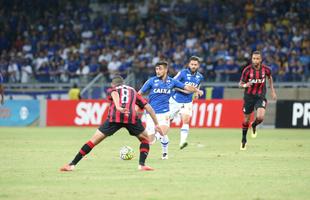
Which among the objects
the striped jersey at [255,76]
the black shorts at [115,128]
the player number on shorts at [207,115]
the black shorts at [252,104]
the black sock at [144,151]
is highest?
the striped jersey at [255,76]

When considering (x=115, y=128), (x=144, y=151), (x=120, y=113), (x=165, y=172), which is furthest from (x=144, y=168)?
(x=120, y=113)

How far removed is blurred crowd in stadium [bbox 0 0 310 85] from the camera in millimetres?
35406

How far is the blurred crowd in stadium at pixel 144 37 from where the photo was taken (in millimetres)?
35406

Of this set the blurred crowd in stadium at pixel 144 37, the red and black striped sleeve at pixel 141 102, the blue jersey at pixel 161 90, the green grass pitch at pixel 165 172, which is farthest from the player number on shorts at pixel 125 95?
the blurred crowd in stadium at pixel 144 37

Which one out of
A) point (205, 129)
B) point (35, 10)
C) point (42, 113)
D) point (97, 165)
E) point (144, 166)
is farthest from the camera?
point (35, 10)

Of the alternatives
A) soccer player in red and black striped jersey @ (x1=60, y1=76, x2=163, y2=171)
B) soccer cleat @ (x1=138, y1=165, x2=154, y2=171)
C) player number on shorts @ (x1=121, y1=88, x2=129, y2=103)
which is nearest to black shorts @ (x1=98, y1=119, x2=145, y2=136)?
soccer player in red and black striped jersey @ (x1=60, y1=76, x2=163, y2=171)

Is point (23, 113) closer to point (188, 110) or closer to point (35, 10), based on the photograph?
point (35, 10)

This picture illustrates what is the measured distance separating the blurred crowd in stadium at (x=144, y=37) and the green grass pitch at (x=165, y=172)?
12.1 metres

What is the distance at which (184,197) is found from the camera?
35.4ft

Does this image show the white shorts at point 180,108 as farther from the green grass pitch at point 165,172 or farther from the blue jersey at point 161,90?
the blue jersey at point 161,90

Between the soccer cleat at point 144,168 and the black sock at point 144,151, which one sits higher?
the black sock at point 144,151

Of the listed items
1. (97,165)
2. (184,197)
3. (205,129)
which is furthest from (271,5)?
(184,197)

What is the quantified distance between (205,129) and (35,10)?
50.7 ft

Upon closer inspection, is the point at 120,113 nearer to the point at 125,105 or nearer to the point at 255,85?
the point at 125,105
